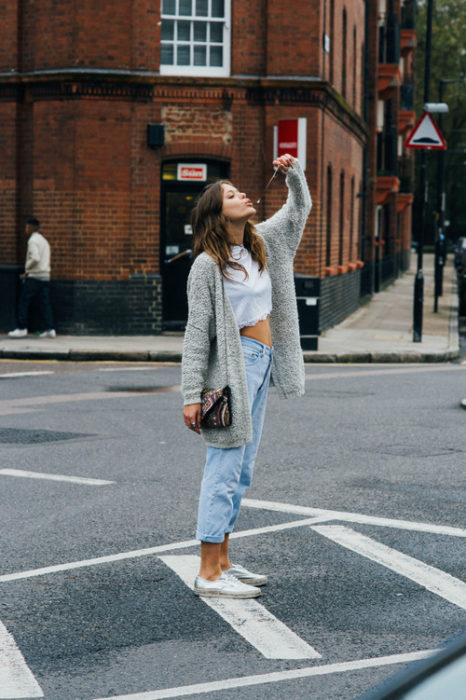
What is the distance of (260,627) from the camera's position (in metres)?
4.85

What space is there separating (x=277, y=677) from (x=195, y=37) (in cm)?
1686

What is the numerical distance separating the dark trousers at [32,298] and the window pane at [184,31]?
4.89 meters

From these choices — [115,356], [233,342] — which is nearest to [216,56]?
[115,356]

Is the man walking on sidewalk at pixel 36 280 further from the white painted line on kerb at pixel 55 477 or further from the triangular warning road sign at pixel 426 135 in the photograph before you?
the white painted line on kerb at pixel 55 477

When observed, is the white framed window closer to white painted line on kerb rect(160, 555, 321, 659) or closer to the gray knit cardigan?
the gray knit cardigan

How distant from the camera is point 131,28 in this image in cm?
1912

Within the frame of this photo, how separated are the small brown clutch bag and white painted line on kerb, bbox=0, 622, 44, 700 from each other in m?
1.29

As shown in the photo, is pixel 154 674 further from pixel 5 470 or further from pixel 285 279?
pixel 5 470

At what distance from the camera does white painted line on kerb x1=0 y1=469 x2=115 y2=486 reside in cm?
785

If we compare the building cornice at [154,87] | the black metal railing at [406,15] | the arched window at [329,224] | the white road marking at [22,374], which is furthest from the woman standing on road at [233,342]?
the black metal railing at [406,15]

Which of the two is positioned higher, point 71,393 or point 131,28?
point 131,28

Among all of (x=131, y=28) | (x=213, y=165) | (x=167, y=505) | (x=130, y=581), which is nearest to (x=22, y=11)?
(x=131, y=28)

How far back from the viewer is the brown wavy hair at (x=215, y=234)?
17.3 ft

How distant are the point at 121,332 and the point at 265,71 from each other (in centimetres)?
513
